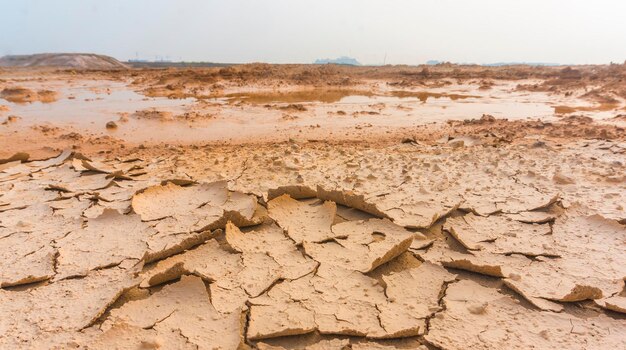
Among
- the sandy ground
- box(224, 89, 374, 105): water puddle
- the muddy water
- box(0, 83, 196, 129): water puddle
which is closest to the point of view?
the sandy ground

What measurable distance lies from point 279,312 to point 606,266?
1.87m

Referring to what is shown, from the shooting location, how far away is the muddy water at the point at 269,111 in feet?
19.6

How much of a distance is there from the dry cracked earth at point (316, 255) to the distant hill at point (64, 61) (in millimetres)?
22551

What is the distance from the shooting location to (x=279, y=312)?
1.83 m

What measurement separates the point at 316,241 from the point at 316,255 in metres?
0.16

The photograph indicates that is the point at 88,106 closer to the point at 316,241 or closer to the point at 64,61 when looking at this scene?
→ the point at 316,241

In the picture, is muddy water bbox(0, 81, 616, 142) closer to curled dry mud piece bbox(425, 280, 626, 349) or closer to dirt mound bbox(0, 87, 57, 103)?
dirt mound bbox(0, 87, 57, 103)

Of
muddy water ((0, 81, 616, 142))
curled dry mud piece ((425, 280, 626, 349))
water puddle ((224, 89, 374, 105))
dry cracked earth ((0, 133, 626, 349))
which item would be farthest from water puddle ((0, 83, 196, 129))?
curled dry mud piece ((425, 280, 626, 349))

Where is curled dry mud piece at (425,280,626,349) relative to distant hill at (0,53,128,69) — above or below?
below

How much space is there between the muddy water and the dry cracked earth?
2.26 metres

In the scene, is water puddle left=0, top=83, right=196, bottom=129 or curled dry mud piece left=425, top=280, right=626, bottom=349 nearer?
curled dry mud piece left=425, top=280, right=626, bottom=349

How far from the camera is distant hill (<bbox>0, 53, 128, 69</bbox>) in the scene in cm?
2292

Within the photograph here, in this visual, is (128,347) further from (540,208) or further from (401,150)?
(401,150)

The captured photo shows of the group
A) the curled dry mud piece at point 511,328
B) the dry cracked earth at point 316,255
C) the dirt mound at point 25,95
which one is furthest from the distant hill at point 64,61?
the curled dry mud piece at point 511,328
